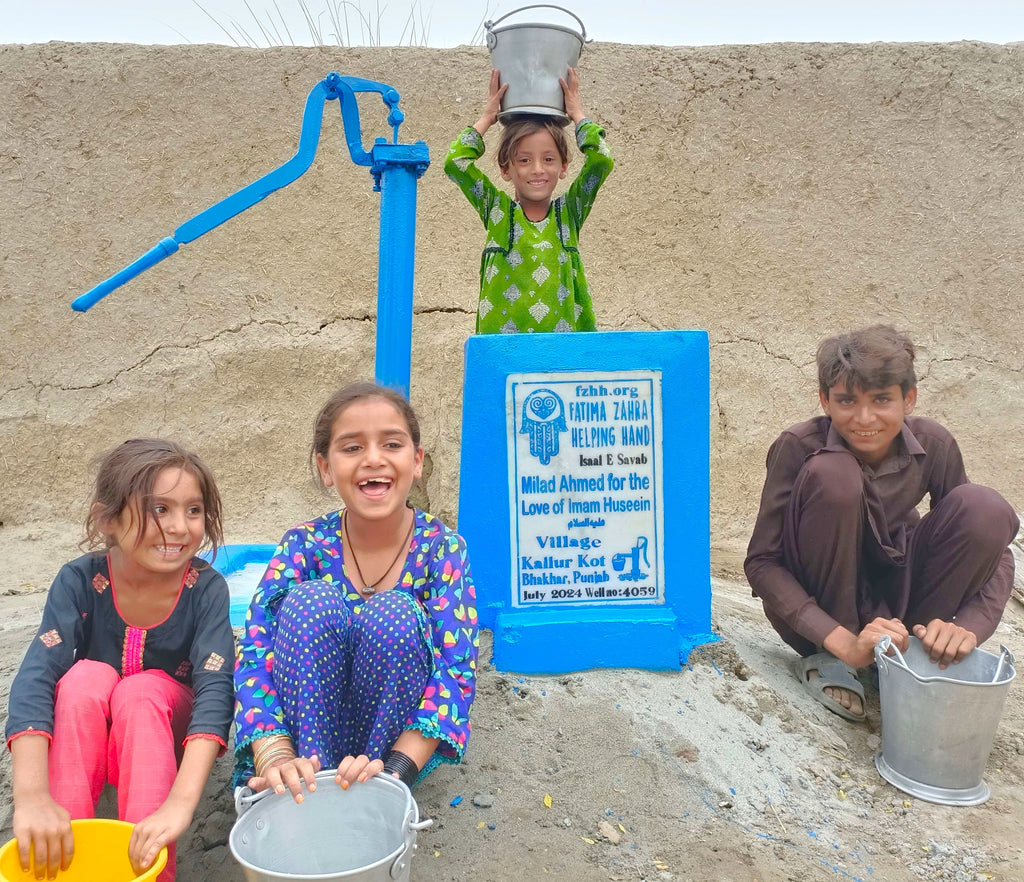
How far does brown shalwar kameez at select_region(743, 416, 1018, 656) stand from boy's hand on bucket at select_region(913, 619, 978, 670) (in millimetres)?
132

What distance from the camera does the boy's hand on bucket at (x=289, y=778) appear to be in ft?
5.17

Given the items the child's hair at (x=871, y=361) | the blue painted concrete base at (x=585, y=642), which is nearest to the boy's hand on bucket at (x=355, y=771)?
the blue painted concrete base at (x=585, y=642)

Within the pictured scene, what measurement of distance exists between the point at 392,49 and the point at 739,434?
2.78 metres

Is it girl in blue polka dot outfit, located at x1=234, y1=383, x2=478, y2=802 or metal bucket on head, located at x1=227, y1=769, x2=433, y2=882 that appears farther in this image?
girl in blue polka dot outfit, located at x1=234, y1=383, x2=478, y2=802

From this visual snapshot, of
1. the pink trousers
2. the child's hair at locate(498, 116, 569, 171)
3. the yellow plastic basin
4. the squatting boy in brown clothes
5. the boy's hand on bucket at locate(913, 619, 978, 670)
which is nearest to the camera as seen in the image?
the yellow plastic basin

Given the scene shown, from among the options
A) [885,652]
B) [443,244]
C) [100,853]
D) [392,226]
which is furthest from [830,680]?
[443,244]

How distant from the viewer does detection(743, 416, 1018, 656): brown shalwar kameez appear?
2500 millimetres

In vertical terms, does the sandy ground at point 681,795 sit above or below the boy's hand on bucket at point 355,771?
below

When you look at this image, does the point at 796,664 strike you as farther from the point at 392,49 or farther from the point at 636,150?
the point at 392,49

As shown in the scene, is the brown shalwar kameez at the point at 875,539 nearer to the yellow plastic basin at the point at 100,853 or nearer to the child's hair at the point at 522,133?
the child's hair at the point at 522,133

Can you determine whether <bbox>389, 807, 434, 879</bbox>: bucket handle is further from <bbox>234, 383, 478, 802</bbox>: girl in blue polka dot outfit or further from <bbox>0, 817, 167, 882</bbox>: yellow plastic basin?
<bbox>0, 817, 167, 882</bbox>: yellow plastic basin

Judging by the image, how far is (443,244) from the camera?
16.4ft

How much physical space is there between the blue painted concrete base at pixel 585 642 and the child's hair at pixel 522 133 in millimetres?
1457

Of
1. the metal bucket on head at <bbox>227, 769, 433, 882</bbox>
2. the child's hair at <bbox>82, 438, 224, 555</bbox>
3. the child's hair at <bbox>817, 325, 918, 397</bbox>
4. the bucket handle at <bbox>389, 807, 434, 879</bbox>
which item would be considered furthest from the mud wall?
the bucket handle at <bbox>389, 807, 434, 879</bbox>
